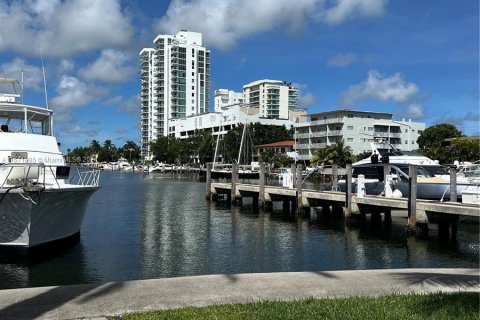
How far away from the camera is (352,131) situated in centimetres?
10794

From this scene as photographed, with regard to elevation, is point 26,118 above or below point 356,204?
above

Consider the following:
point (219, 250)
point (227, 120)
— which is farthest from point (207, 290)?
point (227, 120)

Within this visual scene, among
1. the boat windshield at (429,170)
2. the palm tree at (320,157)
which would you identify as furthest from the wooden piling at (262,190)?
the palm tree at (320,157)

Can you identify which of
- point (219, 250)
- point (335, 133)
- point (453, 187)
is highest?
point (335, 133)

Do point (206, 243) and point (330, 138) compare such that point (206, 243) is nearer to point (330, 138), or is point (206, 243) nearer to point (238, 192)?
point (238, 192)

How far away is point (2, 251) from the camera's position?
639 inches

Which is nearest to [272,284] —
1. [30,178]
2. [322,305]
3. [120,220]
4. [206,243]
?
[322,305]

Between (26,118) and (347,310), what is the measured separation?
16.9m

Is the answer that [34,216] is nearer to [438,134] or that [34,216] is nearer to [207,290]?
[207,290]

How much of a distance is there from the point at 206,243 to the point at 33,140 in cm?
853

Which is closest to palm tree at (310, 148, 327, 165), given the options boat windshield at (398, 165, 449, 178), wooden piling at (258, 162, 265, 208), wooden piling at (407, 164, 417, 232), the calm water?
wooden piling at (258, 162, 265, 208)

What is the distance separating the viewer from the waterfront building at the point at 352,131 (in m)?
108

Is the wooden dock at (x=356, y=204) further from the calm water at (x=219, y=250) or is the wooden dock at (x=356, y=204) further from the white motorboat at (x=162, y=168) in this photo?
the white motorboat at (x=162, y=168)

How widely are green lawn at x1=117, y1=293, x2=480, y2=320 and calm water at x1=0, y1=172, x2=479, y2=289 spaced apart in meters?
8.66
